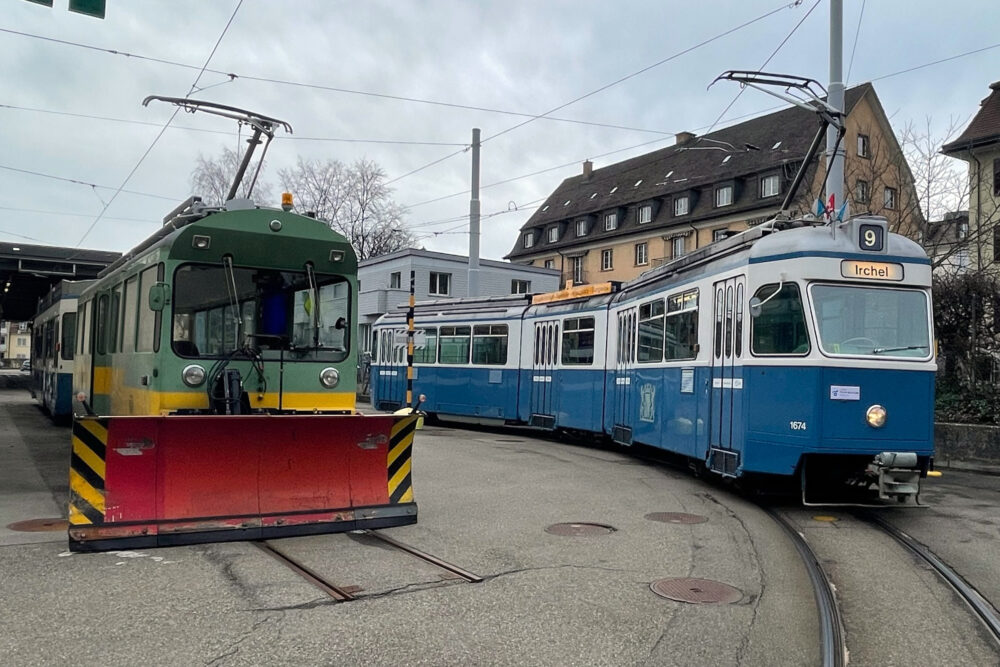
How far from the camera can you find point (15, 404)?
90.1 feet

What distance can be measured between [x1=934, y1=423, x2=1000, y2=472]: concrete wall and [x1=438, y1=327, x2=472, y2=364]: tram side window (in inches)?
412

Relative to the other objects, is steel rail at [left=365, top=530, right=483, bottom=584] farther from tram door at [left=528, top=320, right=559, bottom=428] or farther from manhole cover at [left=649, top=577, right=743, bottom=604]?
tram door at [left=528, top=320, right=559, bottom=428]

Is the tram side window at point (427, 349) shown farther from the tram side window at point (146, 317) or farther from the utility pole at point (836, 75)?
the tram side window at point (146, 317)

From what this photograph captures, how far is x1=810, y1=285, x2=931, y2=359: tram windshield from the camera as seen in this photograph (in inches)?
358

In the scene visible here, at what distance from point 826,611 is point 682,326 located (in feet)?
21.7

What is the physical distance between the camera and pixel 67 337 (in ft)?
58.1

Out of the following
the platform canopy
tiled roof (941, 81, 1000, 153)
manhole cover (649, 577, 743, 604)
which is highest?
tiled roof (941, 81, 1000, 153)

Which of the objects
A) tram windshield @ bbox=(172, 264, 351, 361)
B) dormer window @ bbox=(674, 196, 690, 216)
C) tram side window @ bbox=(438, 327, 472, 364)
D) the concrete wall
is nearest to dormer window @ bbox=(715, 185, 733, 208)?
dormer window @ bbox=(674, 196, 690, 216)

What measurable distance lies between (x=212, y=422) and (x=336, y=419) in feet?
3.63

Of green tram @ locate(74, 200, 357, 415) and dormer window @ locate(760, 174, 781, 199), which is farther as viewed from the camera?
dormer window @ locate(760, 174, 781, 199)

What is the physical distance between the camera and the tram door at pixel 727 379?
9.88 meters

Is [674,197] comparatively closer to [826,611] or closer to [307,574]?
[826,611]

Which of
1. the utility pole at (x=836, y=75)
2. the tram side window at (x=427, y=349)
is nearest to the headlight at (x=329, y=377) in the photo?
the utility pole at (x=836, y=75)

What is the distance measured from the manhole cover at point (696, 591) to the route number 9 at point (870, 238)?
470 cm
